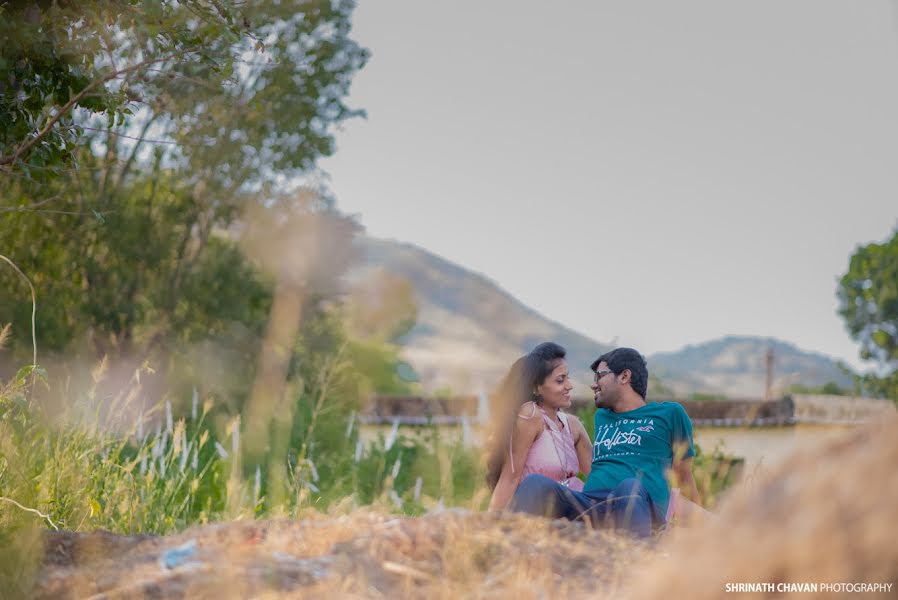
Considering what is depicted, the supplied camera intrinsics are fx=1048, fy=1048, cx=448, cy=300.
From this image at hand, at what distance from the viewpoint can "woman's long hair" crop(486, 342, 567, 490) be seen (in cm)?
562

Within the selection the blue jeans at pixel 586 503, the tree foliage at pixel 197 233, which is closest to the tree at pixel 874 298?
the tree foliage at pixel 197 233

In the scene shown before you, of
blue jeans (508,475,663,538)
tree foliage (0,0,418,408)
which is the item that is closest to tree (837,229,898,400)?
tree foliage (0,0,418,408)

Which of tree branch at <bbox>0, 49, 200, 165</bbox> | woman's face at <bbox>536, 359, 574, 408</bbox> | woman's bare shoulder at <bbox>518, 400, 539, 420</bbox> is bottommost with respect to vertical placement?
woman's bare shoulder at <bbox>518, 400, 539, 420</bbox>

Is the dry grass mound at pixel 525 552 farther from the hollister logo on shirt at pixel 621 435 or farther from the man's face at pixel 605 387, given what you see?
the man's face at pixel 605 387

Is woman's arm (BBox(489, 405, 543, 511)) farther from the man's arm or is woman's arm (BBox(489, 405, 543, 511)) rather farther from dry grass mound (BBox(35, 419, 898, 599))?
dry grass mound (BBox(35, 419, 898, 599))

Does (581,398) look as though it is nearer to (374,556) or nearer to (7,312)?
(7,312)

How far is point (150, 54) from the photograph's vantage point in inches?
204

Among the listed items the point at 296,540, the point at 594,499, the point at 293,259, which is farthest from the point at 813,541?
the point at 293,259

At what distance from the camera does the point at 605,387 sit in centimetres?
571

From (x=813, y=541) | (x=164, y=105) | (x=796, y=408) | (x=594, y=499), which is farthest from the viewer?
(x=796, y=408)

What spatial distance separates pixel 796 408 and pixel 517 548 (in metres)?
11.5

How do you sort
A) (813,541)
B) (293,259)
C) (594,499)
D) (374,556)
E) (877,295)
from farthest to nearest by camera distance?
(877,295) < (293,259) < (594,499) < (374,556) < (813,541)

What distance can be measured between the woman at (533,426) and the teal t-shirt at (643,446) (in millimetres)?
213

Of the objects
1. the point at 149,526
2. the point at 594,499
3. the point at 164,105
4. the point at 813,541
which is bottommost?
the point at 149,526
